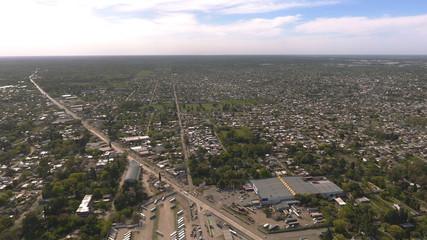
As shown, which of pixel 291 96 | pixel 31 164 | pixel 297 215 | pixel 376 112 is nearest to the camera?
pixel 297 215

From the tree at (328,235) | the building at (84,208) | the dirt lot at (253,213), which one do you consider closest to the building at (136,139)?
the building at (84,208)

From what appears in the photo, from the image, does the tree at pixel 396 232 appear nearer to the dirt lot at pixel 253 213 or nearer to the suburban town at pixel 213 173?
the suburban town at pixel 213 173

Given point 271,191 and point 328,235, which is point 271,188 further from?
point 328,235

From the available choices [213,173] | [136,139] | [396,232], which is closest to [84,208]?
[213,173]

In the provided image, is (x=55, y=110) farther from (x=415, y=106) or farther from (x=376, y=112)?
(x=415, y=106)

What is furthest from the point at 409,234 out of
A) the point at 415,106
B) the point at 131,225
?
the point at 415,106

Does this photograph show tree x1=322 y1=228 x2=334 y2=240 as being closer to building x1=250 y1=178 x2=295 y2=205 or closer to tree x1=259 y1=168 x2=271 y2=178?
building x1=250 y1=178 x2=295 y2=205
